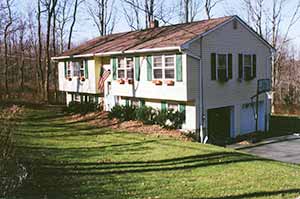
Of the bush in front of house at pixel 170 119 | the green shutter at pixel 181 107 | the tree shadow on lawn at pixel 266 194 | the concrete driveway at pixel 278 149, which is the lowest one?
the concrete driveway at pixel 278 149

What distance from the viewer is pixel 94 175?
9.23 m

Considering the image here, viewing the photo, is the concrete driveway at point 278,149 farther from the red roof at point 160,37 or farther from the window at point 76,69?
the window at point 76,69

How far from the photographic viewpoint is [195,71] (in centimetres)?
1797

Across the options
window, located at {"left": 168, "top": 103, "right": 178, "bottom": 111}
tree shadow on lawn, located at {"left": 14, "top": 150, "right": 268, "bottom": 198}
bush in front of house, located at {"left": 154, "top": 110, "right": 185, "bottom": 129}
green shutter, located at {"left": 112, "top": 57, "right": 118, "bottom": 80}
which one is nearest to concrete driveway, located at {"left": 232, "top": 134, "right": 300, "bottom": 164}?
bush in front of house, located at {"left": 154, "top": 110, "right": 185, "bottom": 129}

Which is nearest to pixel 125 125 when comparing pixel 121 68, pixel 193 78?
pixel 121 68

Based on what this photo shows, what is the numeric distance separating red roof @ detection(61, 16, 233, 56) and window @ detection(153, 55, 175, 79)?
2.14 ft

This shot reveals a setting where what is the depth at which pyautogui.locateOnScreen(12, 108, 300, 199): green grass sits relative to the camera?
7773mm

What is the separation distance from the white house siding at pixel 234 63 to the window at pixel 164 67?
4.40ft

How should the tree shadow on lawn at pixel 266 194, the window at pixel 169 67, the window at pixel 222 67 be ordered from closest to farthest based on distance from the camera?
the tree shadow on lawn at pixel 266 194
the window at pixel 169 67
the window at pixel 222 67

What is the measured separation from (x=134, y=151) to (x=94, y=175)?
3844 mm

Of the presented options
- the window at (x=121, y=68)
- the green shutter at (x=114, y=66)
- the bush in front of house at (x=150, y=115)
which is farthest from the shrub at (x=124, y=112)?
the green shutter at (x=114, y=66)

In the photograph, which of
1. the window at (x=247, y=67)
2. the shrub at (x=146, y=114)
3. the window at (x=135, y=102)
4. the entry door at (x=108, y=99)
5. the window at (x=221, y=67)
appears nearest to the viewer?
the window at (x=221, y=67)

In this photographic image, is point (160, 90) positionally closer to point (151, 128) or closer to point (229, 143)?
point (151, 128)

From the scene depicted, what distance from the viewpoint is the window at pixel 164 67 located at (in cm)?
1828
